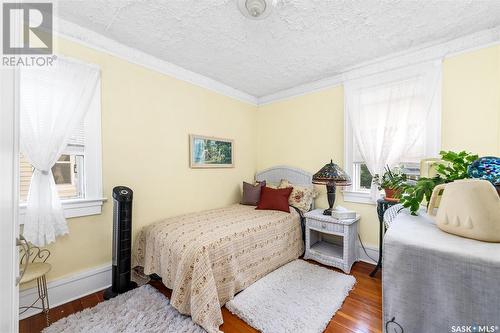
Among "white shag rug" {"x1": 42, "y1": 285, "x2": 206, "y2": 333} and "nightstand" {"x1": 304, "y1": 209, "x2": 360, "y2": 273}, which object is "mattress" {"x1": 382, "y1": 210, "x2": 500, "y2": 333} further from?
"nightstand" {"x1": 304, "y1": 209, "x2": 360, "y2": 273}

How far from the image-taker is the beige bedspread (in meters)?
1.71

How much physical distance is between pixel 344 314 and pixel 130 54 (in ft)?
11.3

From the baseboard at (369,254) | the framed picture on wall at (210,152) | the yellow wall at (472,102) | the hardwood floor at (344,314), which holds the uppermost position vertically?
the yellow wall at (472,102)

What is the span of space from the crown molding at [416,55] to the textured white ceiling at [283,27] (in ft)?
0.28

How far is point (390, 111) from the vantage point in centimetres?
257

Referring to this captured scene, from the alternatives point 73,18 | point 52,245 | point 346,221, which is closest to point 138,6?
point 73,18

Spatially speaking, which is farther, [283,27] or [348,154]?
[348,154]

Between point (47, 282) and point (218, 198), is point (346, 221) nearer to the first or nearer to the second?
point (218, 198)

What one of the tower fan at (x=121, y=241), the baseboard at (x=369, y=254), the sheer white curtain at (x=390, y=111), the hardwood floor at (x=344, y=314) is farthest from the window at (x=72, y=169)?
the baseboard at (x=369, y=254)

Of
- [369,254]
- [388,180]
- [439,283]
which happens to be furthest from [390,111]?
[439,283]

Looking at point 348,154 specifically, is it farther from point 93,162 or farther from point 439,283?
point 93,162

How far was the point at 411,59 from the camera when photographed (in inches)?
96.8

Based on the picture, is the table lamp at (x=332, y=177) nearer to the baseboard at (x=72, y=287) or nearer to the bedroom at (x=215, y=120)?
the bedroom at (x=215, y=120)

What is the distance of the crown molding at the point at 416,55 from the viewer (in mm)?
2107
